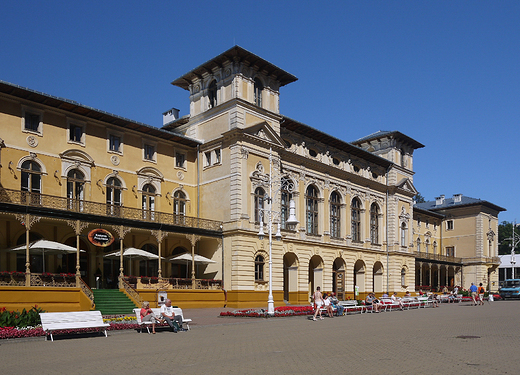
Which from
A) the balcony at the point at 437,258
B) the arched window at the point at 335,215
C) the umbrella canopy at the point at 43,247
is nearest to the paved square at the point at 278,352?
the umbrella canopy at the point at 43,247

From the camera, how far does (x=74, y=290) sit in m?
27.7

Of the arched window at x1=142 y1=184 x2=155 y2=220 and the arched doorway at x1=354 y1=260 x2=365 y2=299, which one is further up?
the arched window at x1=142 y1=184 x2=155 y2=220

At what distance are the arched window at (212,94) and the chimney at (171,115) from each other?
6.57 meters

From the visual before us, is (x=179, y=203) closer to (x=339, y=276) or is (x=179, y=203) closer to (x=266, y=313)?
(x=266, y=313)

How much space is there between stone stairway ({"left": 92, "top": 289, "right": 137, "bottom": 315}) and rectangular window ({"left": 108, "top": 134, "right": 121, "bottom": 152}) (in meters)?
9.68

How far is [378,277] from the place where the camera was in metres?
53.5

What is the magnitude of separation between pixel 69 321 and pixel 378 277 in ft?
132

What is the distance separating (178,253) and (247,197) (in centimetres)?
637

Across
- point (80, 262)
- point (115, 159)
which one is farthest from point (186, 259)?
point (115, 159)

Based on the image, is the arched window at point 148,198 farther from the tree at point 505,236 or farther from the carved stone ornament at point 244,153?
the tree at point 505,236

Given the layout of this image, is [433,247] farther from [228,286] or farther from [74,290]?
[74,290]

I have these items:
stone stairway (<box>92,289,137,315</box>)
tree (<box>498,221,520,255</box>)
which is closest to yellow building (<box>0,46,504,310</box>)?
stone stairway (<box>92,289,137,315</box>)

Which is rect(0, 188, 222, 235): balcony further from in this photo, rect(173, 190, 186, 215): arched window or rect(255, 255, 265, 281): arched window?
rect(255, 255, 265, 281): arched window

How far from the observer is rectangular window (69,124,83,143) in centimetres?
3247
